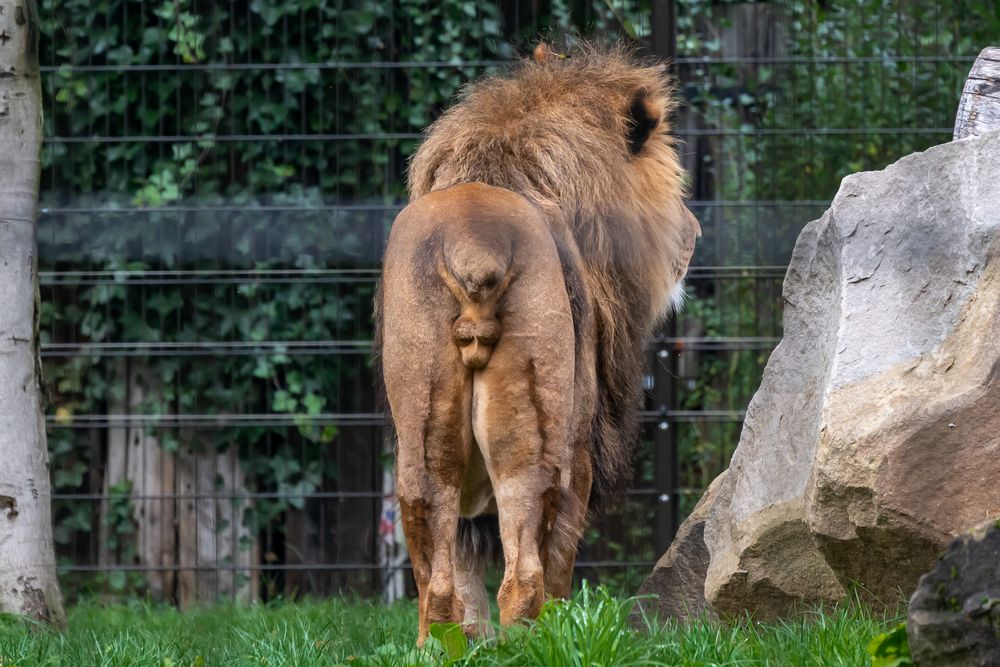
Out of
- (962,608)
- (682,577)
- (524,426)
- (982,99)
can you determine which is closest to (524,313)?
(524,426)

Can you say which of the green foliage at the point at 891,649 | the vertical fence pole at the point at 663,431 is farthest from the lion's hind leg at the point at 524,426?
the vertical fence pole at the point at 663,431

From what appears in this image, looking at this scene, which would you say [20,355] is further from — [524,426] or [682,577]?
[682,577]

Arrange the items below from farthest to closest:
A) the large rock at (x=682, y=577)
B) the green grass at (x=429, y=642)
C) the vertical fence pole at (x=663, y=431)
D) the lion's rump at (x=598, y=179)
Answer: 1. the vertical fence pole at (x=663, y=431)
2. the large rock at (x=682, y=577)
3. the lion's rump at (x=598, y=179)
4. the green grass at (x=429, y=642)

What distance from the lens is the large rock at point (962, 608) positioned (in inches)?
82.6

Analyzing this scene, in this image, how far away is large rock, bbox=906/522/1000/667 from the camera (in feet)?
6.88

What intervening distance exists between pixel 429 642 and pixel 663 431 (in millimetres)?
2722

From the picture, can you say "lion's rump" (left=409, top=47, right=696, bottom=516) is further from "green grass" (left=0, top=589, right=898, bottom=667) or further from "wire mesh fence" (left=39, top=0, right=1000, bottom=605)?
"wire mesh fence" (left=39, top=0, right=1000, bottom=605)

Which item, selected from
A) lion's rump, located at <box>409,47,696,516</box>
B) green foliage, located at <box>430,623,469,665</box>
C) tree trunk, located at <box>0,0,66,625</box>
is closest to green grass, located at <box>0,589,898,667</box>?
green foliage, located at <box>430,623,469,665</box>

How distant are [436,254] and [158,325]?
2.94 metres

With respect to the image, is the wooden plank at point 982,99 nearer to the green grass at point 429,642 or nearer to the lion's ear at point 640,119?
the lion's ear at point 640,119

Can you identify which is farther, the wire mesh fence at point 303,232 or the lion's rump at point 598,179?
the wire mesh fence at point 303,232

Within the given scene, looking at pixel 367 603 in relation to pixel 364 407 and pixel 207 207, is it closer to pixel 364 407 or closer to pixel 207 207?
pixel 364 407

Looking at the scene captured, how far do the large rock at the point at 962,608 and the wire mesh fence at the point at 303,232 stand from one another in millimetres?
3243

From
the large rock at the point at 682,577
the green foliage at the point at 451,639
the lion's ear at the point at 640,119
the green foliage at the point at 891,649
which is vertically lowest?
the large rock at the point at 682,577
